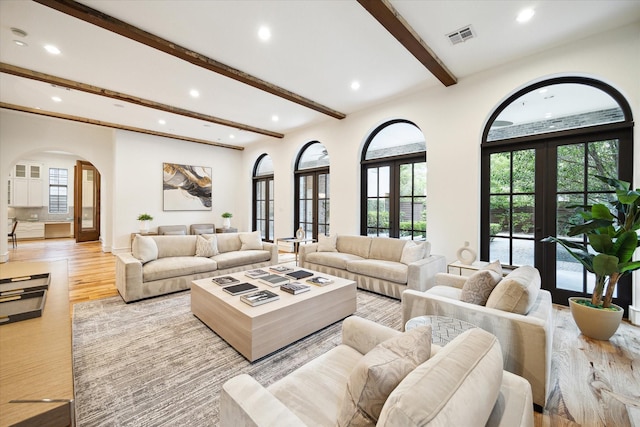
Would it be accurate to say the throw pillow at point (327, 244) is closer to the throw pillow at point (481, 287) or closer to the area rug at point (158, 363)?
the area rug at point (158, 363)

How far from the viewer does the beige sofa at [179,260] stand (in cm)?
354

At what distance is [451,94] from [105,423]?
5338 mm

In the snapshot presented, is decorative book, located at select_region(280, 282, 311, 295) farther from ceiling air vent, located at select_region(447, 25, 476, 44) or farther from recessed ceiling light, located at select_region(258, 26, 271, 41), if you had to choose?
ceiling air vent, located at select_region(447, 25, 476, 44)

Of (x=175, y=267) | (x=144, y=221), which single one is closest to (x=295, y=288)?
(x=175, y=267)

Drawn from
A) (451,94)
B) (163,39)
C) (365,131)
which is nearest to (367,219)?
(365,131)

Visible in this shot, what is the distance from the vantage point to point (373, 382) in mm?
883

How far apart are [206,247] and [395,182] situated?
143 inches

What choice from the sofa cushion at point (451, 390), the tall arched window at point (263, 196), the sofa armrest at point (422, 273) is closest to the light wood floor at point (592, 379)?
the sofa cushion at point (451, 390)

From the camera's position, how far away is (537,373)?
1.72 m

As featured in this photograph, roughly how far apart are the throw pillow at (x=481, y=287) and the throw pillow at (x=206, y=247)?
3.81m

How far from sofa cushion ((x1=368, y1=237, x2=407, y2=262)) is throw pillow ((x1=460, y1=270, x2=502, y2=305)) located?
2048mm

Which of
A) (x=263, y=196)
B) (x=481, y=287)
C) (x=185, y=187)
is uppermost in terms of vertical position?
(x=185, y=187)

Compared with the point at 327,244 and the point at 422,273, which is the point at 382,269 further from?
the point at 327,244

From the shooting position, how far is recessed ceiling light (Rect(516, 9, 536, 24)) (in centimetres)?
271
